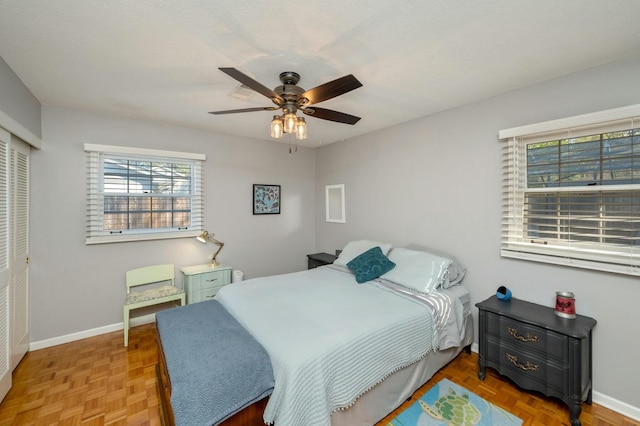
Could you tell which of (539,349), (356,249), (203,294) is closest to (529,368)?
(539,349)

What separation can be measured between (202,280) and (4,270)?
1.65 m

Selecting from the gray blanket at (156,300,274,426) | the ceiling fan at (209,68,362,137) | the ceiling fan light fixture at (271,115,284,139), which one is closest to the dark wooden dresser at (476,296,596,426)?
the gray blanket at (156,300,274,426)

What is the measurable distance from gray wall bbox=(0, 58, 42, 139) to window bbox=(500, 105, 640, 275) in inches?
155

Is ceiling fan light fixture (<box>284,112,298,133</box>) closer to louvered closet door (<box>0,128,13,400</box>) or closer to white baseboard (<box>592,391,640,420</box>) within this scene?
louvered closet door (<box>0,128,13,400</box>)

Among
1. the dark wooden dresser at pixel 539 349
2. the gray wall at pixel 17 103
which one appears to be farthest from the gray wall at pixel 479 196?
the gray wall at pixel 17 103

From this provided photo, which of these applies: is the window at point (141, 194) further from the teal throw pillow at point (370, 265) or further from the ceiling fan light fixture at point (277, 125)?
the teal throw pillow at point (370, 265)

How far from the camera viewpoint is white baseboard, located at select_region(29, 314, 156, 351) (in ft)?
8.98

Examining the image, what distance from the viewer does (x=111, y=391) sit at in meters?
2.12

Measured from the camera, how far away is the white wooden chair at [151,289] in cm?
288

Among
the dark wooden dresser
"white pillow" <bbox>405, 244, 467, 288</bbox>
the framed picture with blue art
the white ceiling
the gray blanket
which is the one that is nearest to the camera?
the gray blanket

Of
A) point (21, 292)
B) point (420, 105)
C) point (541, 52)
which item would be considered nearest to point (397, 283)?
point (420, 105)

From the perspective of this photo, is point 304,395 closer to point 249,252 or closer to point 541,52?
point 541,52

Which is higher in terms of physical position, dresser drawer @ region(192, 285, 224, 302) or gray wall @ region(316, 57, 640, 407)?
gray wall @ region(316, 57, 640, 407)

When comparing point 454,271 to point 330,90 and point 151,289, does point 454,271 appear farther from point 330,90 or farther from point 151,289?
point 151,289
